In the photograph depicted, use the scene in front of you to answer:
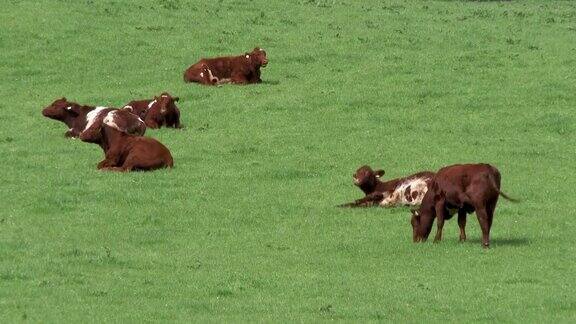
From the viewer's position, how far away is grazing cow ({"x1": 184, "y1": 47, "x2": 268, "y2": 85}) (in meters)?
36.7

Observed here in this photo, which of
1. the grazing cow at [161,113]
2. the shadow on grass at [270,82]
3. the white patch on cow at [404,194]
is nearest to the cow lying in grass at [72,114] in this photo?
the grazing cow at [161,113]

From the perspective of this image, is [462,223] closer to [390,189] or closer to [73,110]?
[390,189]

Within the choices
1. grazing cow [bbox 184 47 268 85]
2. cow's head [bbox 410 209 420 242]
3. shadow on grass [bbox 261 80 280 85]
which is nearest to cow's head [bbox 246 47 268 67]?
grazing cow [bbox 184 47 268 85]

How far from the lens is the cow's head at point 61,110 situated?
30.7 m

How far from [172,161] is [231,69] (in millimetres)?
10696

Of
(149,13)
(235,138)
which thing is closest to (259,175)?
(235,138)

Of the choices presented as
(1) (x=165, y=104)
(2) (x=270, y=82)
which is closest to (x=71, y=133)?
(1) (x=165, y=104)

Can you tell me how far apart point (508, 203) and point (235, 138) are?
8018 mm

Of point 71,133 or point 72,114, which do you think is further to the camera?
point 72,114

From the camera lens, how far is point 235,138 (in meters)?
29.6

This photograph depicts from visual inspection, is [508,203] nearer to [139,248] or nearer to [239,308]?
[139,248]

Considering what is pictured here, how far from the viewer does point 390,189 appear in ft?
77.3

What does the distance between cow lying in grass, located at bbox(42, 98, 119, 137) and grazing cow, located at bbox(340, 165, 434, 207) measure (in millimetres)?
8299

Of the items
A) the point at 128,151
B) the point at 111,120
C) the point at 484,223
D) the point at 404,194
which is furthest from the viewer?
the point at 111,120
